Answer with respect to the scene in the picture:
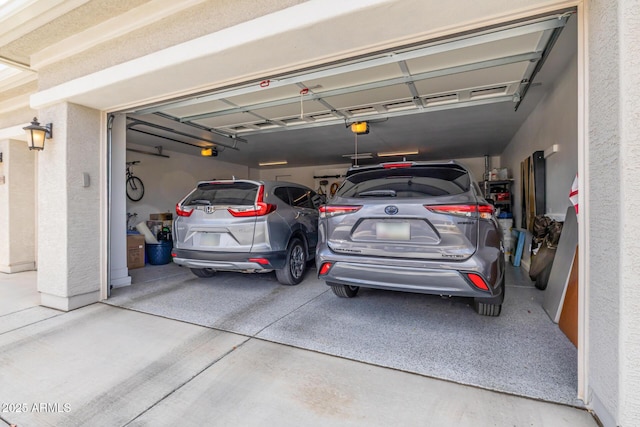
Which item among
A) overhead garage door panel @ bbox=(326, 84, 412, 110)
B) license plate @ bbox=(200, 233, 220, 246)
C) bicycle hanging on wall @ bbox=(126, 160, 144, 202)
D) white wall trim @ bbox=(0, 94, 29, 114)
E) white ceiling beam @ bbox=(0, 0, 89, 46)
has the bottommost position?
license plate @ bbox=(200, 233, 220, 246)

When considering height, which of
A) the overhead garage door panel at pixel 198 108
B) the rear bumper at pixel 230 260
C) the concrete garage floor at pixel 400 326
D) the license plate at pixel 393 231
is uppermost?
the overhead garage door panel at pixel 198 108

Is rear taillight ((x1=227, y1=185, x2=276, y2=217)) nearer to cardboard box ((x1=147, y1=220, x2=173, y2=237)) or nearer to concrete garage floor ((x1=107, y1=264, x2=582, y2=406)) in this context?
concrete garage floor ((x1=107, y1=264, x2=582, y2=406))

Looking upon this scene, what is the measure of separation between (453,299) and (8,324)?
4.81m

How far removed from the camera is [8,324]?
298 cm

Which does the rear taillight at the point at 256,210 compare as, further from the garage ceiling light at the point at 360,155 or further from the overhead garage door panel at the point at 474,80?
the garage ceiling light at the point at 360,155

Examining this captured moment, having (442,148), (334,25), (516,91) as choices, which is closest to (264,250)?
(334,25)

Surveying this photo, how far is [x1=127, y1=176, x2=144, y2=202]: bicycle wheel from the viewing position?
7.70 metres

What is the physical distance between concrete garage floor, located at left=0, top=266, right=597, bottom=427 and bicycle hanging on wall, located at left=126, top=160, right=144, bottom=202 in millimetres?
5361

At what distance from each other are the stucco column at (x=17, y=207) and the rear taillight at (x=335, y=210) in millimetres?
6006

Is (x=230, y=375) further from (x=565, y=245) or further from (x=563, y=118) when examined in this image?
(x=563, y=118)

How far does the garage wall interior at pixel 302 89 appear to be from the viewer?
4.59ft

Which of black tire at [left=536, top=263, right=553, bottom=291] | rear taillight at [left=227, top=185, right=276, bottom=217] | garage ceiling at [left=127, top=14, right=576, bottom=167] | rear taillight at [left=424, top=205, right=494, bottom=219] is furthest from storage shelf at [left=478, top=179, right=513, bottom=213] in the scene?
rear taillight at [left=227, top=185, right=276, bottom=217]

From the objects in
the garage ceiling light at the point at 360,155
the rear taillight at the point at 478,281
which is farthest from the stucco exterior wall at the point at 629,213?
the garage ceiling light at the point at 360,155

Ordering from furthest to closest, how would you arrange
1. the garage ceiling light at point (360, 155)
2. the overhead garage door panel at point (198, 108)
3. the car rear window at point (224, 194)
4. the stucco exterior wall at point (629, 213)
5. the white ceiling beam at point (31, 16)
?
the garage ceiling light at point (360, 155) < the overhead garage door panel at point (198, 108) < the car rear window at point (224, 194) < the white ceiling beam at point (31, 16) < the stucco exterior wall at point (629, 213)
